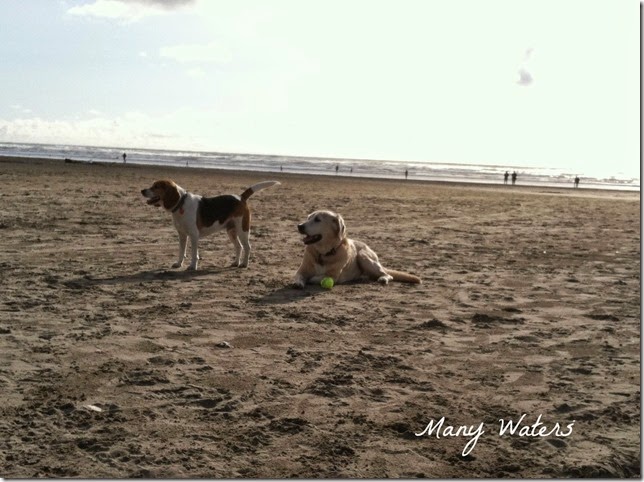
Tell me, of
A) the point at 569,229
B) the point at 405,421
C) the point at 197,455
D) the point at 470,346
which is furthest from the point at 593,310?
the point at 569,229

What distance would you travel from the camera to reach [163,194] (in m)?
8.95

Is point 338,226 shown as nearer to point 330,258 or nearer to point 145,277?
point 330,258

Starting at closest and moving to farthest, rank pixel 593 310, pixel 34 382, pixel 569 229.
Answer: pixel 34 382 < pixel 593 310 < pixel 569 229

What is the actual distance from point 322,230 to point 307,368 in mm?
3361

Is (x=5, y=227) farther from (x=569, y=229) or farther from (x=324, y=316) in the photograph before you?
(x=569, y=229)

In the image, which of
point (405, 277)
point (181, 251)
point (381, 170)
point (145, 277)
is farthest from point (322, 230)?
point (381, 170)

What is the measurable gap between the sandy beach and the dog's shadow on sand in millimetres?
39

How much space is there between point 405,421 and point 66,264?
627cm

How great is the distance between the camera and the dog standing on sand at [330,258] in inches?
323

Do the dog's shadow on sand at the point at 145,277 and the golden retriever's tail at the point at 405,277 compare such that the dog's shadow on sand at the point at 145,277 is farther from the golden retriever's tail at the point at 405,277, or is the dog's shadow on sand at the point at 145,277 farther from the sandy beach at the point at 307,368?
the golden retriever's tail at the point at 405,277

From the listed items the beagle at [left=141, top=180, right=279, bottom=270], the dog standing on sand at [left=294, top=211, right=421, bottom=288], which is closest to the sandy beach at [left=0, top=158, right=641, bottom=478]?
the dog standing on sand at [left=294, top=211, right=421, bottom=288]

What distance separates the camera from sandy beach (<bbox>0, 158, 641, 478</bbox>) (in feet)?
11.9

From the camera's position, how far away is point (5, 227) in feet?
37.7

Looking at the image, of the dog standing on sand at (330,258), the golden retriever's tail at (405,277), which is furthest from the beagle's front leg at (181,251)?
the golden retriever's tail at (405,277)
